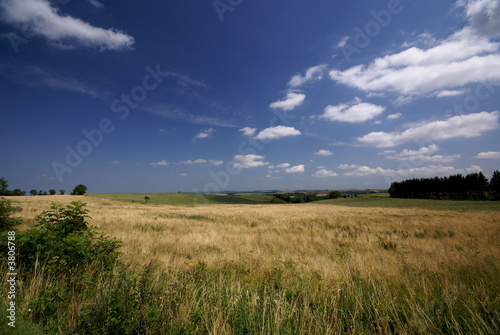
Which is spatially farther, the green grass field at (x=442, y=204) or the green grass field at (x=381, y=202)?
the green grass field at (x=381, y=202)

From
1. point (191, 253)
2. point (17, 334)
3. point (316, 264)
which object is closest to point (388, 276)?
point (316, 264)

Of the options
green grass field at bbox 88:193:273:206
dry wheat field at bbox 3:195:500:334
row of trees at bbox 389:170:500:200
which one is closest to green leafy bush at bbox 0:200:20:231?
dry wheat field at bbox 3:195:500:334

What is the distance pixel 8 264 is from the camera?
13.8ft

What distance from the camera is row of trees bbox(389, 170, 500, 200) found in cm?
7619

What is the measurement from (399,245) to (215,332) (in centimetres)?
1067

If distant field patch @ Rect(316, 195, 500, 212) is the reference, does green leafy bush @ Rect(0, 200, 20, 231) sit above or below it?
above

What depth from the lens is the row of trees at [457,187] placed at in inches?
3000

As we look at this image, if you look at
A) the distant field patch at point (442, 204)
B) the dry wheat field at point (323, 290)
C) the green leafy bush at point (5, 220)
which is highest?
the green leafy bush at point (5, 220)

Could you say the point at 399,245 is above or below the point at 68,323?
below

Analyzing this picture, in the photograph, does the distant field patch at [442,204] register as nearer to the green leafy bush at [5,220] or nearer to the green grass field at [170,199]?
the green grass field at [170,199]

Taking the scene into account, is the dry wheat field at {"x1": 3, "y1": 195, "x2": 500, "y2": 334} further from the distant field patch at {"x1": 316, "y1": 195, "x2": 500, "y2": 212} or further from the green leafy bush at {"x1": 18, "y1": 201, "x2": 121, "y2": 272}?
the distant field patch at {"x1": 316, "y1": 195, "x2": 500, "y2": 212}

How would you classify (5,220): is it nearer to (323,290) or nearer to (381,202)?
(323,290)

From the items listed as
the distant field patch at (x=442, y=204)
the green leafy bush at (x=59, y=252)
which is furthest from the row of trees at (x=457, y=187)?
the green leafy bush at (x=59, y=252)

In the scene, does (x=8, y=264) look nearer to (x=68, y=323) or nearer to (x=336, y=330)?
(x=68, y=323)
